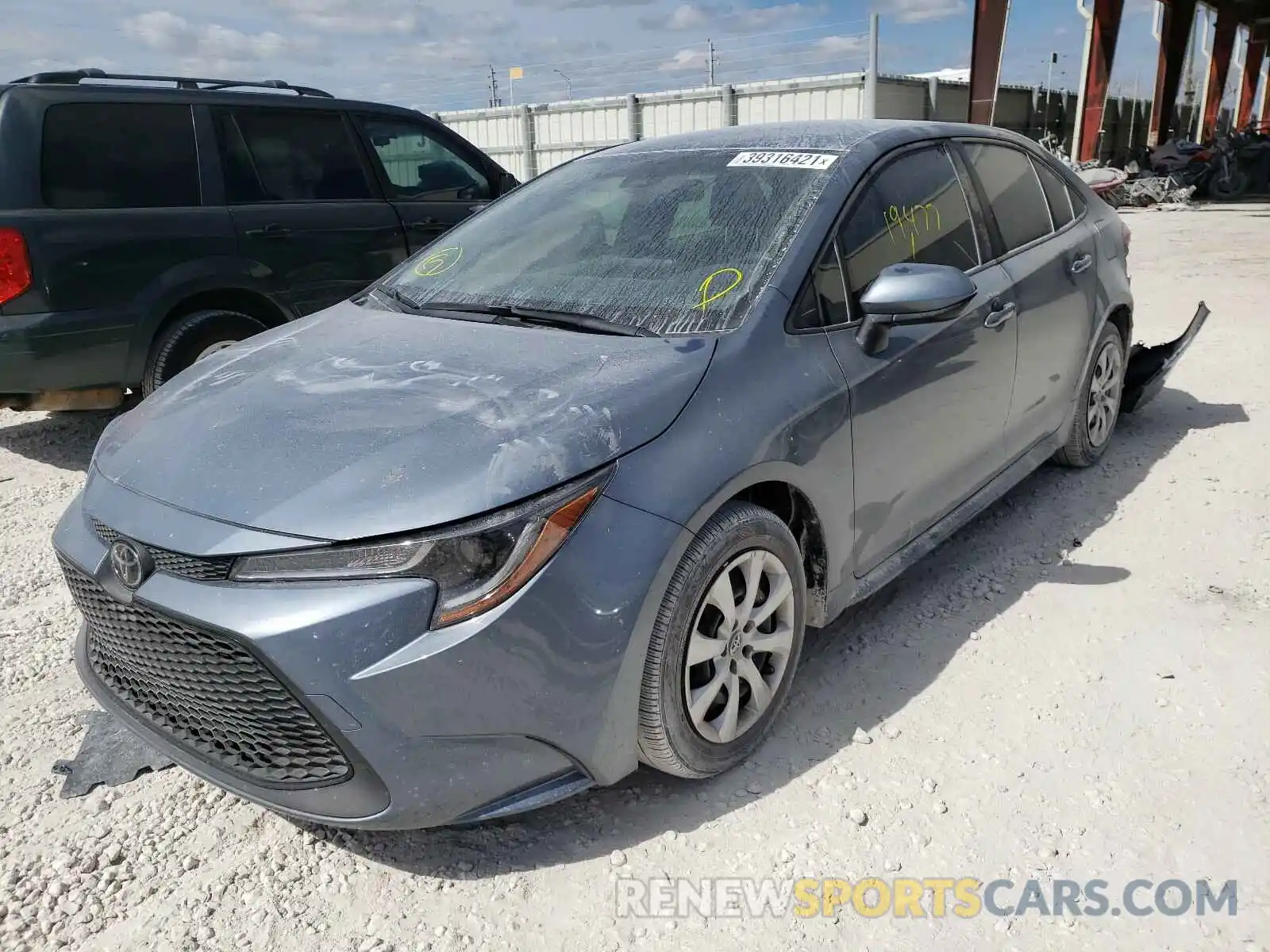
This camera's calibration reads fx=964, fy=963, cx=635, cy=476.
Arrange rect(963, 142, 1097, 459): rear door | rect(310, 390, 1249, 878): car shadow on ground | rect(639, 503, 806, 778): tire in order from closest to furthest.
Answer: rect(639, 503, 806, 778): tire → rect(310, 390, 1249, 878): car shadow on ground → rect(963, 142, 1097, 459): rear door

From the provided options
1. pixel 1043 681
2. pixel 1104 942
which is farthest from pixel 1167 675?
pixel 1104 942

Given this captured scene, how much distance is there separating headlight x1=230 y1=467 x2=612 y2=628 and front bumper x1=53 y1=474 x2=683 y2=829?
0.02m

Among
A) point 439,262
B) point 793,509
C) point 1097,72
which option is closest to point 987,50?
point 1097,72

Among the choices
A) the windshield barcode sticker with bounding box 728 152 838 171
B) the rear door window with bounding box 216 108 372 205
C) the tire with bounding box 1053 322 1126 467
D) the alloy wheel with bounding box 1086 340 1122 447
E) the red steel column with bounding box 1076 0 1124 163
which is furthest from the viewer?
the red steel column with bounding box 1076 0 1124 163

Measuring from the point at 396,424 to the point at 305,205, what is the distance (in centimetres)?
381

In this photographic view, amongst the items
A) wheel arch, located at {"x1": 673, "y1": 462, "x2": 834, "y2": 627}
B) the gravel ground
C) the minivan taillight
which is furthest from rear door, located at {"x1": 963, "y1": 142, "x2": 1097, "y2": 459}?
the minivan taillight

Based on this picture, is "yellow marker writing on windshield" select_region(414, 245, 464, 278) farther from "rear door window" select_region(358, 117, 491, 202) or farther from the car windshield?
"rear door window" select_region(358, 117, 491, 202)

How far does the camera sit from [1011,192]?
3844mm

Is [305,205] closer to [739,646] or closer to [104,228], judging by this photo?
[104,228]

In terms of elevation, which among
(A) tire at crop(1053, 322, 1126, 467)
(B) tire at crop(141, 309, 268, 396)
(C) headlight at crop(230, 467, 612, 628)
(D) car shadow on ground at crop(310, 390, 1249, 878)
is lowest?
(D) car shadow on ground at crop(310, 390, 1249, 878)

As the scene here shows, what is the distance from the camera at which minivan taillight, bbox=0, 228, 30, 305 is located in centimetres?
433

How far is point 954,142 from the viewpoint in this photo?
356 cm

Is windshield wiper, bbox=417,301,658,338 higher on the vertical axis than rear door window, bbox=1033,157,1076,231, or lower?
lower

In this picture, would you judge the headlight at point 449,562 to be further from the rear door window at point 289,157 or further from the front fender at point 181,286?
the rear door window at point 289,157
